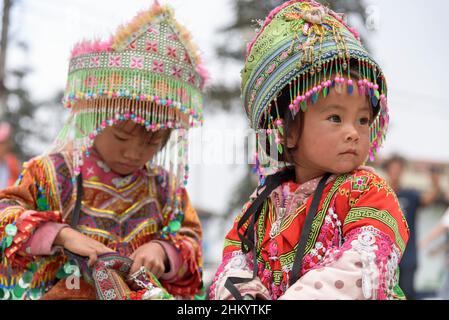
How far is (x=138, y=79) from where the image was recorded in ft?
8.57

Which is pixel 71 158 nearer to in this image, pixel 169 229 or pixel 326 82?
pixel 169 229

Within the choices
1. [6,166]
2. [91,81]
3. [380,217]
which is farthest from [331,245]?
[6,166]

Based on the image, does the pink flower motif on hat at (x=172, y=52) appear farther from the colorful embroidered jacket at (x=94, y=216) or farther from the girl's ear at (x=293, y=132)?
the girl's ear at (x=293, y=132)

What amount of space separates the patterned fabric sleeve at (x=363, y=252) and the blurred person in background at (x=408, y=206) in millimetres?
3556

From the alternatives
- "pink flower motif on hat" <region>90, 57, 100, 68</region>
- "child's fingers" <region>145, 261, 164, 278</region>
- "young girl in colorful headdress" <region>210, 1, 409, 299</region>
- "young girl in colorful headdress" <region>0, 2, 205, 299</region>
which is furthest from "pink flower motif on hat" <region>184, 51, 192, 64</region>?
"child's fingers" <region>145, 261, 164, 278</region>

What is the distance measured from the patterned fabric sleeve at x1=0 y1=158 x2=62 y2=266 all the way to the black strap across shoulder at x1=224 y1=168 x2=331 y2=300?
3.01ft

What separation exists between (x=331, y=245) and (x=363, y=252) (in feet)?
0.65

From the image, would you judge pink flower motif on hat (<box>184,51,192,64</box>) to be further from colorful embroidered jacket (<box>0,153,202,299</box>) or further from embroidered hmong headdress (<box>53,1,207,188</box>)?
colorful embroidered jacket (<box>0,153,202,299</box>)

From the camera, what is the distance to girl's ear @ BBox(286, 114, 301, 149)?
212 cm

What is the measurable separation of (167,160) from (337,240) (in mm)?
1201

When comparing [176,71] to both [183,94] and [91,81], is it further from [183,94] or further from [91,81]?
[91,81]
